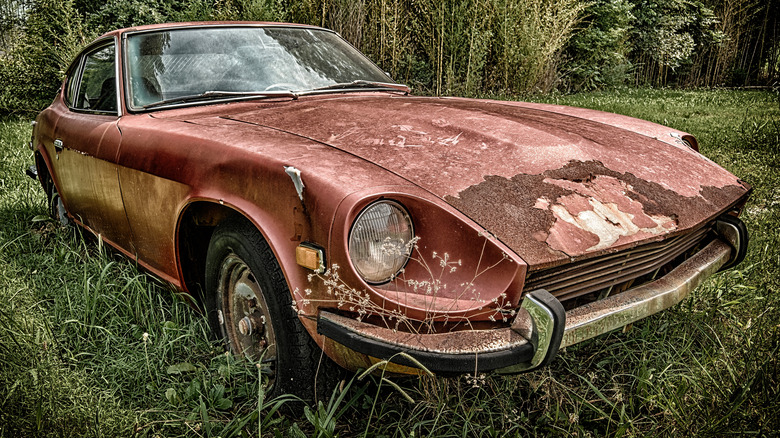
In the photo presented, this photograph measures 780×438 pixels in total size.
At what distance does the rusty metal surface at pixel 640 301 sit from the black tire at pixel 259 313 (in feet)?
2.38

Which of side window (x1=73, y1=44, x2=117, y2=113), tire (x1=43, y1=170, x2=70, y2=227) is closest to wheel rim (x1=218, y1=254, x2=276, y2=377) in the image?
side window (x1=73, y1=44, x2=117, y2=113)

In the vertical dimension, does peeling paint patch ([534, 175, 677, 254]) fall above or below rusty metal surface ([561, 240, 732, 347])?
above

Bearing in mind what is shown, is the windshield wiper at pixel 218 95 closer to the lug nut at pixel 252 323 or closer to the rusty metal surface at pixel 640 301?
the lug nut at pixel 252 323

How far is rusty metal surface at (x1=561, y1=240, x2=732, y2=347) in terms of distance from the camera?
1.62m

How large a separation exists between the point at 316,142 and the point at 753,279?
2.23m

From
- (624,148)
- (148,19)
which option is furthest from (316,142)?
(148,19)

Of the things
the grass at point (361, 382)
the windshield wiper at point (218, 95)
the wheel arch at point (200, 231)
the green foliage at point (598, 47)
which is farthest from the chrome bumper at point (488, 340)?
the green foliage at point (598, 47)

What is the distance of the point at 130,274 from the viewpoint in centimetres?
273

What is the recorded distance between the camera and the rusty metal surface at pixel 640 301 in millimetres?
1615

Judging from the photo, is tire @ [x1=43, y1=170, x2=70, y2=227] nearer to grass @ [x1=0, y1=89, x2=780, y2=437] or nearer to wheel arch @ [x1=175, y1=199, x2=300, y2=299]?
grass @ [x1=0, y1=89, x2=780, y2=437]

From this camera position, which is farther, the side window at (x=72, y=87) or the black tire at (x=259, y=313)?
the side window at (x=72, y=87)

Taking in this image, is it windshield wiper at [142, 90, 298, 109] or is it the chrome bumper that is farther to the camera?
windshield wiper at [142, 90, 298, 109]

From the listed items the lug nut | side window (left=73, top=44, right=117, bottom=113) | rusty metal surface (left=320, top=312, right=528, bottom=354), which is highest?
side window (left=73, top=44, right=117, bottom=113)

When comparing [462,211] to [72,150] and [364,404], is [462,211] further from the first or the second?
[72,150]
